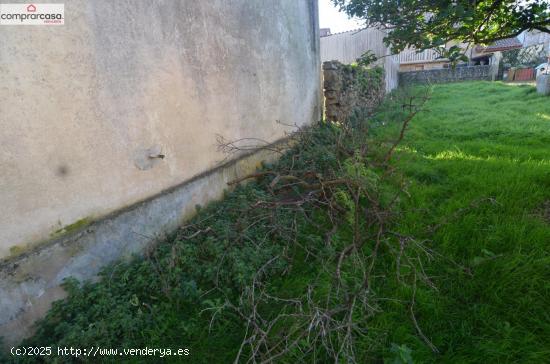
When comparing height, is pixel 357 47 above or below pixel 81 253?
above

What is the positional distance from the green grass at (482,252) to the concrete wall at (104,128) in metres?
1.98

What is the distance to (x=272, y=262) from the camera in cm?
227

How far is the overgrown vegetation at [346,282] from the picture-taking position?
165 centimetres

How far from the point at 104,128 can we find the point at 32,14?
74 cm

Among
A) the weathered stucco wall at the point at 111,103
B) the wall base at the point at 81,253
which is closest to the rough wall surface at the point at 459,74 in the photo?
the weathered stucco wall at the point at 111,103

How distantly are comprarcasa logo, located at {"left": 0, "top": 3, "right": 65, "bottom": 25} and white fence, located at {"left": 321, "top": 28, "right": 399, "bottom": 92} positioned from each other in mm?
11524

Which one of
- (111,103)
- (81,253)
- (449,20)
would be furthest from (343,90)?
(81,253)

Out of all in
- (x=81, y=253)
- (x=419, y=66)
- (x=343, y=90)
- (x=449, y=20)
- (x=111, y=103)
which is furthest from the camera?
(x=419, y=66)

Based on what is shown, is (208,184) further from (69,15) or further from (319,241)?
(69,15)

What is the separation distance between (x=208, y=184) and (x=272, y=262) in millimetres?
1218

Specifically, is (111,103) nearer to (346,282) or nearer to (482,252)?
(346,282)

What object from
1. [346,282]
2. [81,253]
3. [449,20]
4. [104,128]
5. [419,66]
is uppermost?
[419,66]

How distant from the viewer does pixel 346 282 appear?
2.04 metres

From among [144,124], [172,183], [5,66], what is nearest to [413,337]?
[172,183]
